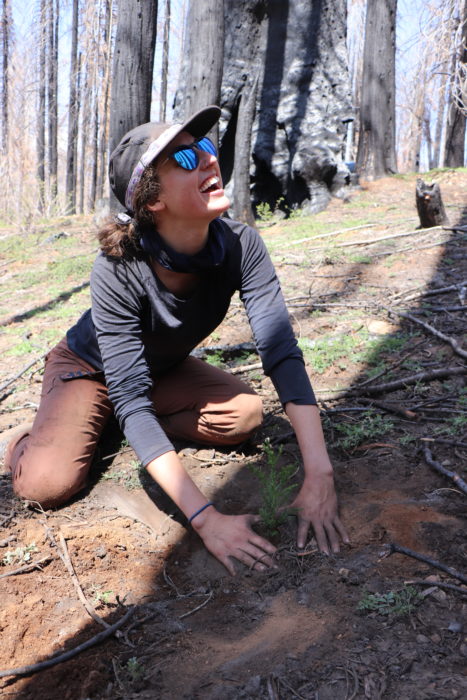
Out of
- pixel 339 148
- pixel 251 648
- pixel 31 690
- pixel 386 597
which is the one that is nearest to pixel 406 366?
pixel 386 597

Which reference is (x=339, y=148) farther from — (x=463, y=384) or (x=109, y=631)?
(x=109, y=631)

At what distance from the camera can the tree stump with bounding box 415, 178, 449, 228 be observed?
630 cm

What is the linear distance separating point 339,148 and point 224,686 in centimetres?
1054

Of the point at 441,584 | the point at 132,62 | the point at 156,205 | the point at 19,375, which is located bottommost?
the point at 19,375

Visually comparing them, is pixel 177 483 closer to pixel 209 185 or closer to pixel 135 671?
pixel 135 671

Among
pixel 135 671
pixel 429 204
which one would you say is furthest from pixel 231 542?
pixel 429 204

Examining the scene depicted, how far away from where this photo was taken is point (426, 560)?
202cm

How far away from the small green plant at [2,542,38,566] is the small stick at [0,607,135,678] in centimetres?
61

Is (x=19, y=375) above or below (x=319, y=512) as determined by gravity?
→ below

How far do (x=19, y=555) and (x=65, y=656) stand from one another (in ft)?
2.29

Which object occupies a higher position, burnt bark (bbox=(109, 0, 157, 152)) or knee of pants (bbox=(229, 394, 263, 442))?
burnt bark (bbox=(109, 0, 157, 152))

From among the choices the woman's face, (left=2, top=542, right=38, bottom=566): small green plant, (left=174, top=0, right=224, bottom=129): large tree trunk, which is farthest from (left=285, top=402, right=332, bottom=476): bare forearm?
(left=174, top=0, right=224, bottom=129): large tree trunk

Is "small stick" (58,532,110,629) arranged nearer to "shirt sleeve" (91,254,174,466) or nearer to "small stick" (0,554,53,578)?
"small stick" (0,554,53,578)

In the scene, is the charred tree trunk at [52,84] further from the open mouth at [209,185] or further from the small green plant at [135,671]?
the small green plant at [135,671]
